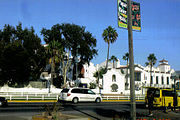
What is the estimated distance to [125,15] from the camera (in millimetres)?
10414

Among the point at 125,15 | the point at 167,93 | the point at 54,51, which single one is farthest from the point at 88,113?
the point at 54,51

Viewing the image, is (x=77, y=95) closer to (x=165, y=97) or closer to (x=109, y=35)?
(x=165, y=97)

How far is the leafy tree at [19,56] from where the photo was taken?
44.4 metres

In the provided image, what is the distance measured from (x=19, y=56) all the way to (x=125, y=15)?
37.4 meters

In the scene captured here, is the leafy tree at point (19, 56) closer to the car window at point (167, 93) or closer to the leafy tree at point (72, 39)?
the leafy tree at point (72, 39)

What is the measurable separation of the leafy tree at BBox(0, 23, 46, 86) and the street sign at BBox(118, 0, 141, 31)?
37.1m

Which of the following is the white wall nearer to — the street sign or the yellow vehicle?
the yellow vehicle

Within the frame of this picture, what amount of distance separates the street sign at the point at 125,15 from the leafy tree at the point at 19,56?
1461 inches

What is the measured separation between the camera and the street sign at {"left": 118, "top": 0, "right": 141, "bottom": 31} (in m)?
10.2

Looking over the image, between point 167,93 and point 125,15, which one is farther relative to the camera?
point 167,93

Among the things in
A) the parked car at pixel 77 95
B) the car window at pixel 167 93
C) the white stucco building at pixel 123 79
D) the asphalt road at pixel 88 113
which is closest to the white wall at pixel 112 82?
the white stucco building at pixel 123 79

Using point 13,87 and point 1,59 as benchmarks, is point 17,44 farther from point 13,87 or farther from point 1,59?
point 13,87

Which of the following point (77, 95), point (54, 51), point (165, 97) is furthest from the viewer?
point (54, 51)

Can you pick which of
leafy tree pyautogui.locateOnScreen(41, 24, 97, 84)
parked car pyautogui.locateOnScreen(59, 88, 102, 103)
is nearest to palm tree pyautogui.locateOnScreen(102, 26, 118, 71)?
leafy tree pyautogui.locateOnScreen(41, 24, 97, 84)
